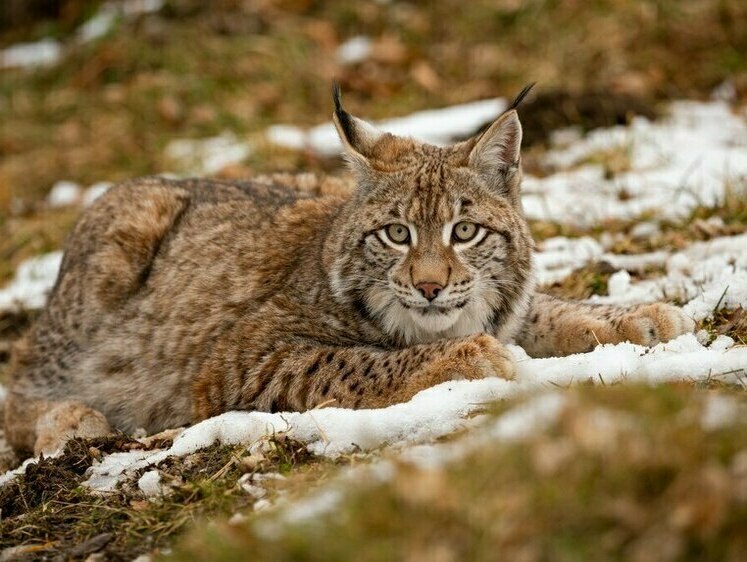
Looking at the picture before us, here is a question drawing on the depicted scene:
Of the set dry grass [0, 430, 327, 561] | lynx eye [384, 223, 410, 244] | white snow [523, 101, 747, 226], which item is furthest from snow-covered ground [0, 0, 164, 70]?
dry grass [0, 430, 327, 561]

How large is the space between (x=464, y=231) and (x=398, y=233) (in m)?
0.29

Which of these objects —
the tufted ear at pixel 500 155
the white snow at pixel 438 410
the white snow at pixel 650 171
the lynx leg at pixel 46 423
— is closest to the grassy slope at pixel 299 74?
the white snow at pixel 650 171

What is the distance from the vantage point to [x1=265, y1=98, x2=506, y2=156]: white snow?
9.06m

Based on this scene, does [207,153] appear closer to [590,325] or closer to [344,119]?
[344,119]

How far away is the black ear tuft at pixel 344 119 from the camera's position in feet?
15.5

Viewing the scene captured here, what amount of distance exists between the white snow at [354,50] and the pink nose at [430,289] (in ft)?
23.8

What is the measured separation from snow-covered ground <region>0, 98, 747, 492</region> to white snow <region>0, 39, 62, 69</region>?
3.36 m

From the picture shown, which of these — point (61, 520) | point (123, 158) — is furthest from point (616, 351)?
point (123, 158)

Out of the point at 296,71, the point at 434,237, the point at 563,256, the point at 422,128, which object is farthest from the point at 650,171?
the point at 296,71

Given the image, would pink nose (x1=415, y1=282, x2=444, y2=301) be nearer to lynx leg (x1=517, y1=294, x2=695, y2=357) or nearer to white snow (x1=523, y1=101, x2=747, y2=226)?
lynx leg (x1=517, y1=294, x2=695, y2=357)

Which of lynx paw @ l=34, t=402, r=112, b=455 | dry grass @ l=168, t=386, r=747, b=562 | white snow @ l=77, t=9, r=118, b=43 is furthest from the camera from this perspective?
white snow @ l=77, t=9, r=118, b=43

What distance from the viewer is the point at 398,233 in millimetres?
4605

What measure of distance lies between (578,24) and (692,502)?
9.27m

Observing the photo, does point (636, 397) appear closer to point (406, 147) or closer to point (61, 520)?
point (61, 520)
